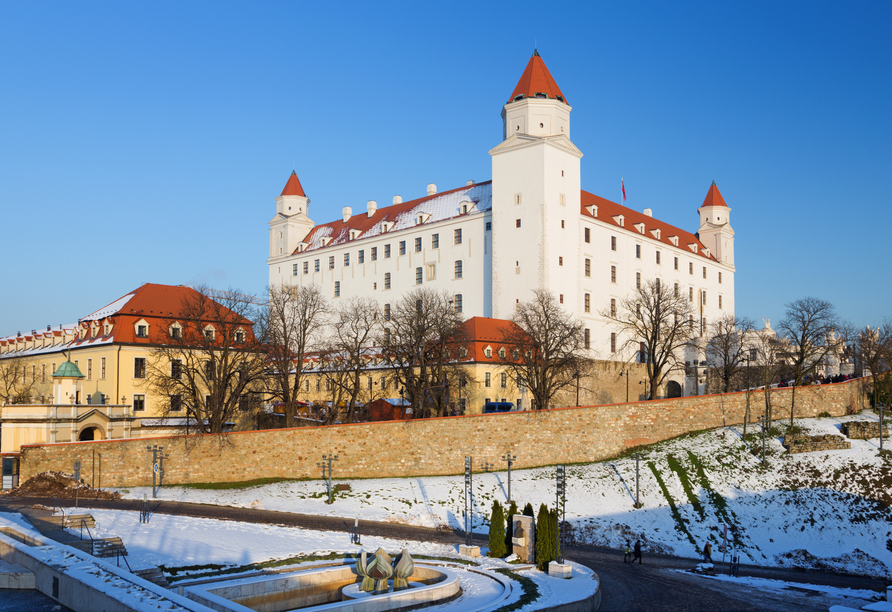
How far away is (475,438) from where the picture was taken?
4478 centimetres

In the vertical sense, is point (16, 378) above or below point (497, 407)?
above

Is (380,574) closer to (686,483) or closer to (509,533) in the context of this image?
(509,533)

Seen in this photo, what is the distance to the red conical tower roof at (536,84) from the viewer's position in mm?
70375

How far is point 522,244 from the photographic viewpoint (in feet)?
227

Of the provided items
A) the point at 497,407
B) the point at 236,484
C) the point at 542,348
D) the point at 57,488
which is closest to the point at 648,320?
the point at 542,348

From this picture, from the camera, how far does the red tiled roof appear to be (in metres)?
78.1

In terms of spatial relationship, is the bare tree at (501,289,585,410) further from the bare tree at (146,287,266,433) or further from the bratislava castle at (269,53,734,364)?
the bare tree at (146,287,266,433)

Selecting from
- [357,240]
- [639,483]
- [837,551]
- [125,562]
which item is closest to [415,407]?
[639,483]

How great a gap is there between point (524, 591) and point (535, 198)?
5014 centimetres

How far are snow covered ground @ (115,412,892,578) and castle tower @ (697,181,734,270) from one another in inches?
2133

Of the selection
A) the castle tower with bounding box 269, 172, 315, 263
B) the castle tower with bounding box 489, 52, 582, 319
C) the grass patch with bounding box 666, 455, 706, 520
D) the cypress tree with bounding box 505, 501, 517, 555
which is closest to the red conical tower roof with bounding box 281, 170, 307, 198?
the castle tower with bounding box 269, 172, 315, 263

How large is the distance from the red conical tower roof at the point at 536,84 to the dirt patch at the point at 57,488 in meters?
48.7

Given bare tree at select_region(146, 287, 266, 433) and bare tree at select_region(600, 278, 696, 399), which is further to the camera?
bare tree at select_region(600, 278, 696, 399)

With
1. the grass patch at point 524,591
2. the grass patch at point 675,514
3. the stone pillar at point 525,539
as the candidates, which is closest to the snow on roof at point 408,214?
the grass patch at point 675,514
